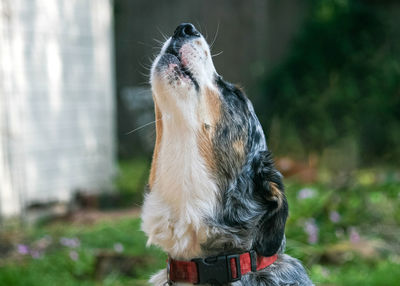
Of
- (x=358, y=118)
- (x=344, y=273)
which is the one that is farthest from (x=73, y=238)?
(x=358, y=118)

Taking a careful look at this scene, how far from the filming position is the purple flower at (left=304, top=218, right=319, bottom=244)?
5820 mm

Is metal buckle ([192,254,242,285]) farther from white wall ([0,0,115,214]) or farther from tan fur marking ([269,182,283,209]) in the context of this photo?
white wall ([0,0,115,214])

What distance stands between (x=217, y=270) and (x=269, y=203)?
1.71 ft

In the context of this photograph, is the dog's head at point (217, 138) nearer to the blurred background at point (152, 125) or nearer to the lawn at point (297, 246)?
the blurred background at point (152, 125)

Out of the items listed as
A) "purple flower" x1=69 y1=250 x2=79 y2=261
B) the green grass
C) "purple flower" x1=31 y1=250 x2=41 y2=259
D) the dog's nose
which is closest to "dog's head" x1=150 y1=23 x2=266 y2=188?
the dog's nose

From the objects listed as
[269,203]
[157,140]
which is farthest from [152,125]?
[269,203]

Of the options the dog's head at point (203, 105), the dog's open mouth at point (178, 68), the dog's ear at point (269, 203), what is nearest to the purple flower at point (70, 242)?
the dog's head at point (203, 105)

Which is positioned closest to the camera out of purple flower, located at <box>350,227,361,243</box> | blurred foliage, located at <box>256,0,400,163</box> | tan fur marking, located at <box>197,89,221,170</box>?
tan fur marking, located at <box>197,89,221,170</box>

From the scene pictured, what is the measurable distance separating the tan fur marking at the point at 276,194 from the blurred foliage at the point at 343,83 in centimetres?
786

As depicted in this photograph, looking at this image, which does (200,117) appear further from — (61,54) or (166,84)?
(61,54)

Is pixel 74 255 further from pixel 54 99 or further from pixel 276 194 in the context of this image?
pixel 54 99

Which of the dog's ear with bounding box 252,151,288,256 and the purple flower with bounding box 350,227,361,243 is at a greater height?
the dog's ear with bounding box 252,151,288,256

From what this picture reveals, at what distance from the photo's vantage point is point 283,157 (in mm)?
10633

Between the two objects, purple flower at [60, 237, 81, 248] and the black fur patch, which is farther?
purple flower at [60, 237, 81, 248]
